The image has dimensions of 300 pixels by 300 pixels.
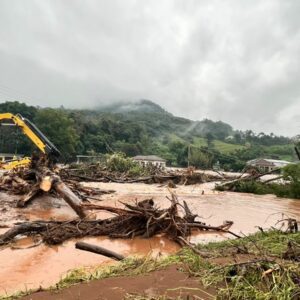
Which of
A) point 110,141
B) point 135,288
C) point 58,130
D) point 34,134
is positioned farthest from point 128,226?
point 110,141

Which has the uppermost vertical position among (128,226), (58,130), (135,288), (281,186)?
(58,130)

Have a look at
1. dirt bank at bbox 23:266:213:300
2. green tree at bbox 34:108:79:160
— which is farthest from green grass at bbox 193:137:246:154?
dirt bank at bbox 23:266:213:300

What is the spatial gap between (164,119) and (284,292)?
159 meters

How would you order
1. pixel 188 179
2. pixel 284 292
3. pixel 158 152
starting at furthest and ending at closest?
pixel 158 152
pixel 188 179
pixel 284 292

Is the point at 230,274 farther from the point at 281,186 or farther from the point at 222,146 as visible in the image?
the point at 222,146

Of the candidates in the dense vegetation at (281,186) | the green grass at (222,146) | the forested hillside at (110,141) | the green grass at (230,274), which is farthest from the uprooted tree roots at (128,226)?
the green grass at (222,146)

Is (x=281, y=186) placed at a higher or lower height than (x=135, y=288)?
higher

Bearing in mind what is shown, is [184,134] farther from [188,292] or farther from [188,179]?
[188,292]

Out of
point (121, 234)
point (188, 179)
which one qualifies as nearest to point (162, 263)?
point (121, 234)

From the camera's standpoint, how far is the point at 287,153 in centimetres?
9731

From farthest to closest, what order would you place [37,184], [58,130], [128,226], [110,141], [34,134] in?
[110,141], [58,130], [34,134], [37,184], [128,226]

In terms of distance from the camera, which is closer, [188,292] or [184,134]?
[188,292]

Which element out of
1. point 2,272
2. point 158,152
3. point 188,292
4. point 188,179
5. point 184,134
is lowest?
point 2,272

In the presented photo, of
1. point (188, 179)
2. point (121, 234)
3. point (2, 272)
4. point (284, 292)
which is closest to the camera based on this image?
point (284, 292)
